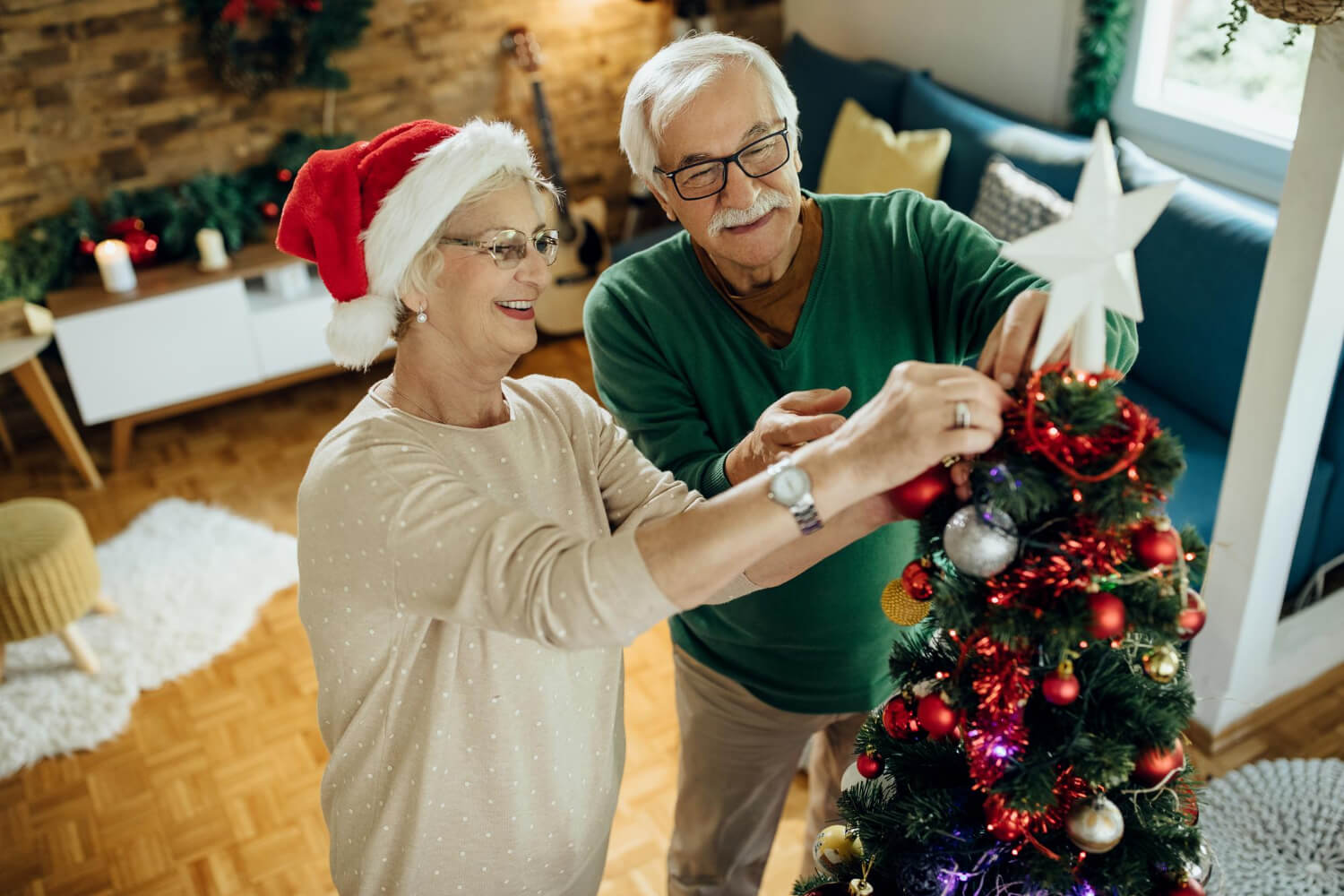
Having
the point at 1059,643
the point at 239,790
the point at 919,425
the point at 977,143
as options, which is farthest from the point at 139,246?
the point at 1059,643

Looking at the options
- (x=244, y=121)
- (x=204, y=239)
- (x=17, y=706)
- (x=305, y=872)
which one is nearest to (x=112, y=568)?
(x=17, y=706)

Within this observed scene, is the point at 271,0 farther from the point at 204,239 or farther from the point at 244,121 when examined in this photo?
the point at 204,239

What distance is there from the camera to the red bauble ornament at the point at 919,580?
3.28ft

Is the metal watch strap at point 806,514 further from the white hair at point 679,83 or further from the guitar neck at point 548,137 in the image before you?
the guitar neck at point 548,137

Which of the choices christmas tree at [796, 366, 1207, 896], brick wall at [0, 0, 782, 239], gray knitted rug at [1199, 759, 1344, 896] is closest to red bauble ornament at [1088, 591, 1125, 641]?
christmas tree at [796, 366, 1207, 896]

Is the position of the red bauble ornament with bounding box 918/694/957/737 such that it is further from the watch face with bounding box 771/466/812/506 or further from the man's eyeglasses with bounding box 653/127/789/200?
the man's eyeglasses with bounding box 653/127/789/200

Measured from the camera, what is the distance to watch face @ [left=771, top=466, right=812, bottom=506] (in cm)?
92

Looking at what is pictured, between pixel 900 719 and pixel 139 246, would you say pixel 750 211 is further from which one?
pixel 139 246

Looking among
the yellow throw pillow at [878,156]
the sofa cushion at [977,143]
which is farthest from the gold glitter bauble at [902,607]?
the yellow throw pillow at [878,156]

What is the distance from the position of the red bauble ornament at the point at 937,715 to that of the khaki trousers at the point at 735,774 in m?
0.64

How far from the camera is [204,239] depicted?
375cm

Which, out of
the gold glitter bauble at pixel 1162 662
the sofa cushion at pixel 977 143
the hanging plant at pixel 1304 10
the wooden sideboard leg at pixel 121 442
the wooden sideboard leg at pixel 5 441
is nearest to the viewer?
the gold glitter bauble at pixel 1162 662

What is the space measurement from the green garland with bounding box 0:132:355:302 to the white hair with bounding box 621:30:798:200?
2.89m

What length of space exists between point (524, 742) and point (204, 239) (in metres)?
3.05
